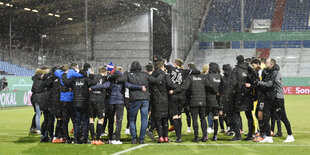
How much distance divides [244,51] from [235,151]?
1703 inches

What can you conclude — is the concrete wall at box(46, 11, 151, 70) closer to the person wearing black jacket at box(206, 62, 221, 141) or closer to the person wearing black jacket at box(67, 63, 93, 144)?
the person wearing black jacket at box(206, 62, 221, 141)

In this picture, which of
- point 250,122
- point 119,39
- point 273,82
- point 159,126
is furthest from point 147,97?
point 119,39

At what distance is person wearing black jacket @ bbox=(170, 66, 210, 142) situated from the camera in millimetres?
10617

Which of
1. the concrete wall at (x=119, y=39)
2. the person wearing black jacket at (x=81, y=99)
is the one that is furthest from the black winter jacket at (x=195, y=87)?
the concrete wall at (x=119, y=39)

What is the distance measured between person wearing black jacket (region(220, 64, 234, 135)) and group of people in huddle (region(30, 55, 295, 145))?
0.12ft

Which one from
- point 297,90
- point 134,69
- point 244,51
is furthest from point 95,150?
point 244,51

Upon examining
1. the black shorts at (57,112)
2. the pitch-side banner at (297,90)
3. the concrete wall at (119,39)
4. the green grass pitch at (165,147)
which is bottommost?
the pitch-side banner at (297,90)

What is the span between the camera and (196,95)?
10656mm

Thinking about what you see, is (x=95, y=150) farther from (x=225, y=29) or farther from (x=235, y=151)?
(x=225, y=29)

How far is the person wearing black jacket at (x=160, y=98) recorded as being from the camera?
33.9 ft

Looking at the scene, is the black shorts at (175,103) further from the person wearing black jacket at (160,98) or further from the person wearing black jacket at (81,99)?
the person wearing black jacket at (81,99)

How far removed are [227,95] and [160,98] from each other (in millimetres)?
1825

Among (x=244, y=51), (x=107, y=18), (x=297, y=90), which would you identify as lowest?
(x=297, y=90)

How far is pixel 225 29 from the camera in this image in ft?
176
